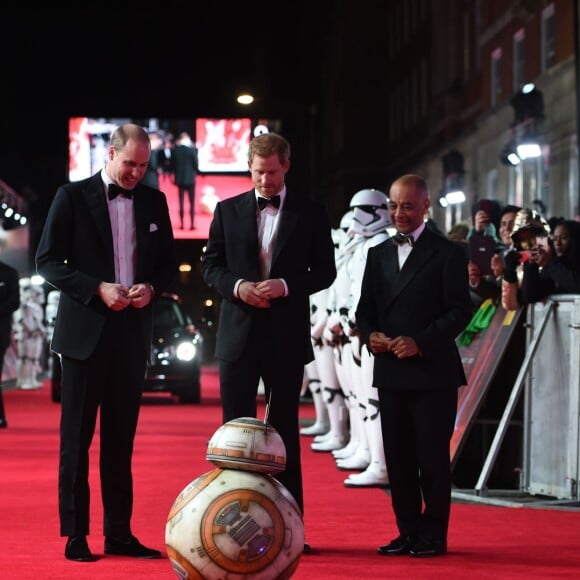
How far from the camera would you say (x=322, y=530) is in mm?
9422

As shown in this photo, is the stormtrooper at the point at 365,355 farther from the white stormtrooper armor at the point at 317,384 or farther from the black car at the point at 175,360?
the black car at the point at 175,360

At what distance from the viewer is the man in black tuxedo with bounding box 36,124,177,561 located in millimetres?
7918

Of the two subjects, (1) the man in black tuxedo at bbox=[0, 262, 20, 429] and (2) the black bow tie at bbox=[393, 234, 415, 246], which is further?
(1) the man in black tuxedo at bbox=[0, 262, 20, 429]

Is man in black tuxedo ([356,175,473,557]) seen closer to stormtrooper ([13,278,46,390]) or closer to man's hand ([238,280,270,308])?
man's hand ([238,280,270,308])

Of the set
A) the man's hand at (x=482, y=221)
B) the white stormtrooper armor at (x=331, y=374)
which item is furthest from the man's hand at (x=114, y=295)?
the white stormtrooper armor at (x=331, y=374)

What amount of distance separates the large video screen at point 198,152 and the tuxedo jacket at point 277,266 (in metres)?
29.1

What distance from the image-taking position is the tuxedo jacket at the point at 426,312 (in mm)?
8414

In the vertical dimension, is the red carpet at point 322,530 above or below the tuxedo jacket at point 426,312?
below

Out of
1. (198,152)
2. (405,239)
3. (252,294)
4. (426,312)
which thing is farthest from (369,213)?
(198,152)

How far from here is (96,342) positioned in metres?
7.96

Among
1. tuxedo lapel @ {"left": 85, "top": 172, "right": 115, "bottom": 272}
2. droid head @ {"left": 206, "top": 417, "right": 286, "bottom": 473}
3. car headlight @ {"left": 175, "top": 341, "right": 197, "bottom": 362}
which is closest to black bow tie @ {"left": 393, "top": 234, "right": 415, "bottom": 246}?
tuxedo lapel @ {"left": 85, "top": 172, "right": 115, "bottom": 272}

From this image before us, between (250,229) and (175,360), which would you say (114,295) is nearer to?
(250,229)

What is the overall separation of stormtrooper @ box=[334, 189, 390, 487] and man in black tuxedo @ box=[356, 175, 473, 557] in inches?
142

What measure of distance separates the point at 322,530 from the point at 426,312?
5.64 ft
